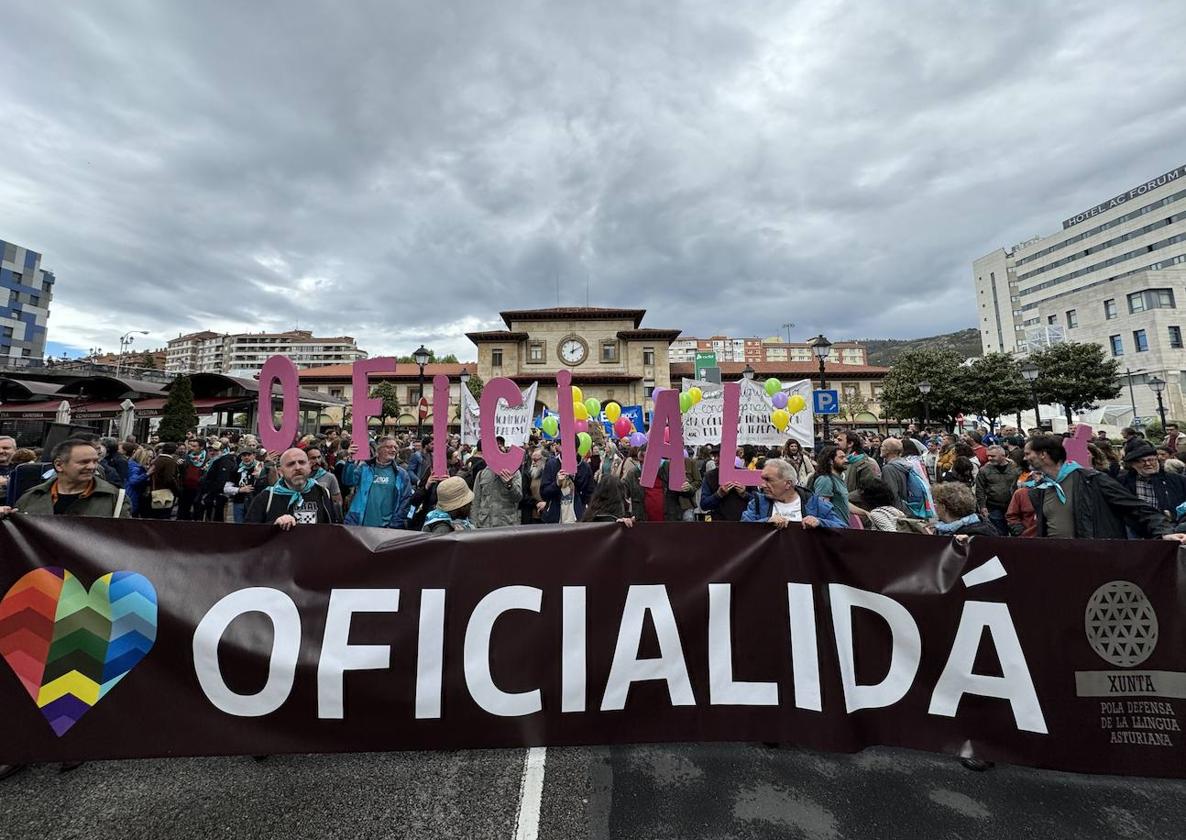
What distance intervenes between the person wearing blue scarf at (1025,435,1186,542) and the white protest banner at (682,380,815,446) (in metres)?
4.40

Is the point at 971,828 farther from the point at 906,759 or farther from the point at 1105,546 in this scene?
the point at 1105,546

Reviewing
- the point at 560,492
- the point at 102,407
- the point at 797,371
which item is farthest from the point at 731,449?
the point at 797,371

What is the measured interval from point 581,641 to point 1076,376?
45.6 metres

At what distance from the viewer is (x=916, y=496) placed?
570cm

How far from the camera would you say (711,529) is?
2992 millimetres

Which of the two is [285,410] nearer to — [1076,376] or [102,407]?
[102,407]

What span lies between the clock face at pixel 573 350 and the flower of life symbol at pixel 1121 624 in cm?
4294

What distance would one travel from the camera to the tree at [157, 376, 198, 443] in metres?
20.2

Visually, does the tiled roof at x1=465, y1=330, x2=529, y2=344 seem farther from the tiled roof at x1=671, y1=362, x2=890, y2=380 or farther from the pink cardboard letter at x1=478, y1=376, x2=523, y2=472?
the pink cardboard letter at x1=478, y1=376, x2=523, y2=472

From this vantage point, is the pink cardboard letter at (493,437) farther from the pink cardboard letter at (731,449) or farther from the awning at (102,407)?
the awning at (102,407)

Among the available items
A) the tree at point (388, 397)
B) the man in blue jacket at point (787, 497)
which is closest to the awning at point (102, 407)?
the tree at point (388, 397)

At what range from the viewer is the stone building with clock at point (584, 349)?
4409 centimetres

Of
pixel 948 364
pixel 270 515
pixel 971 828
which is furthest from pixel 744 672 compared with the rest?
pixel 948 364

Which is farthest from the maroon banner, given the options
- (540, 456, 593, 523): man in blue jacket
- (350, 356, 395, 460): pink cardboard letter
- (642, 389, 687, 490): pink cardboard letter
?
(540, 456, 593, 523): man in blue jacket
